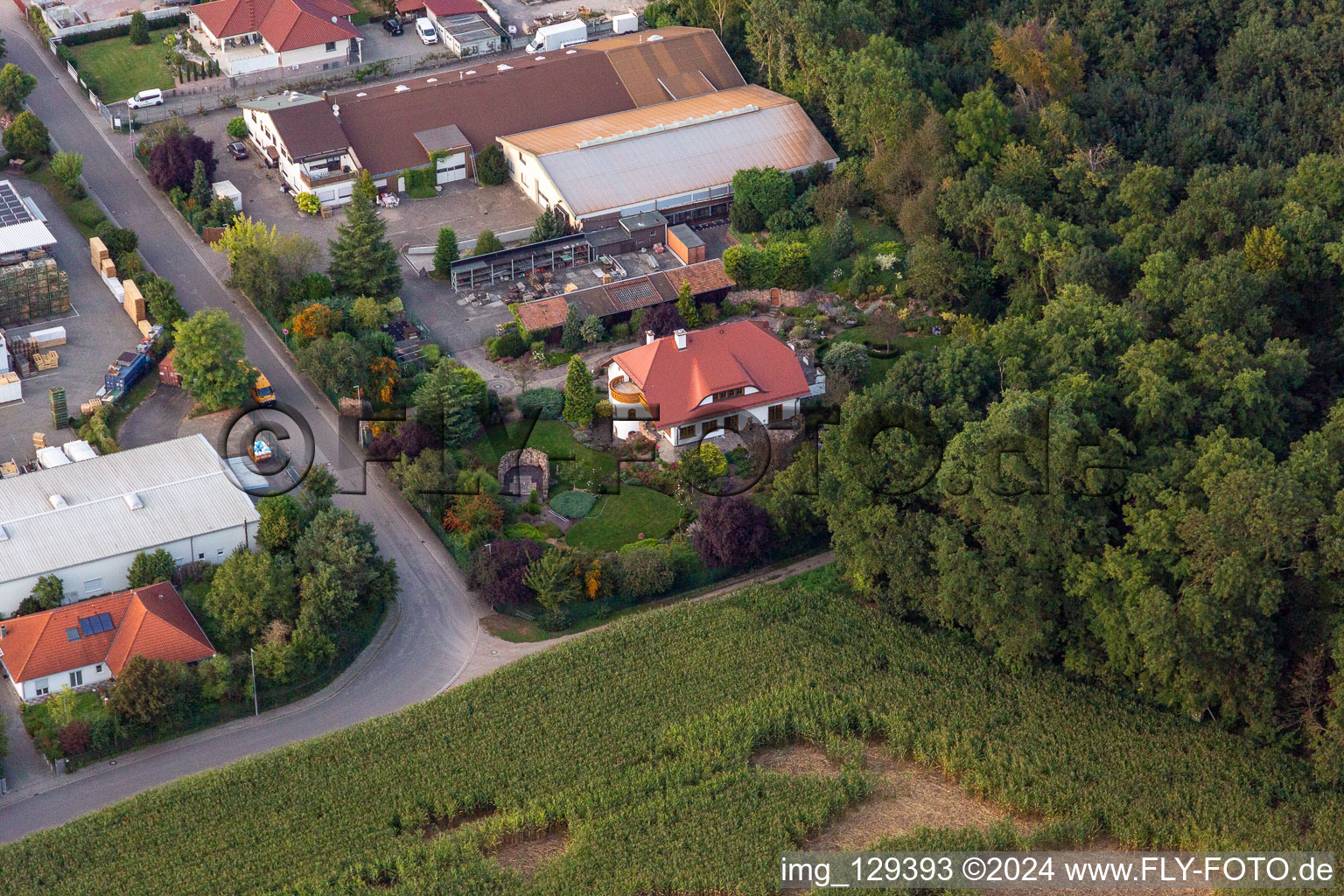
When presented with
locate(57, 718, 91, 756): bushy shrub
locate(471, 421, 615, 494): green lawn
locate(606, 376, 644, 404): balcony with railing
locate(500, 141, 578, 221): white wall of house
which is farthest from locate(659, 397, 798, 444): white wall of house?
locate(57, 718, 91, 756): bushy shrub

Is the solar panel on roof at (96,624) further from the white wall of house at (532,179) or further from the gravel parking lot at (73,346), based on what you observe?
the white wall of house at (532,179)

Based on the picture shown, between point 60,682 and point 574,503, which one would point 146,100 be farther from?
point 60,682

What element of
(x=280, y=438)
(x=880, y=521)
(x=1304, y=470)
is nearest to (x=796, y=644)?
(x=880, y=521)

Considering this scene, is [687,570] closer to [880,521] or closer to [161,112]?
[880,521]

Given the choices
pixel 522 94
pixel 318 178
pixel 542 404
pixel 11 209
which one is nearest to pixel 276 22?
pixel 318 178

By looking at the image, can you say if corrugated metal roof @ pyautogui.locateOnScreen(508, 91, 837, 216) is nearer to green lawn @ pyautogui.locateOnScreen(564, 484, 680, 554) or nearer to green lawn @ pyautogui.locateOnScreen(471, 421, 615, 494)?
green lawn @ pyautogui.locateOnScreen(471, 421, 615, 494)

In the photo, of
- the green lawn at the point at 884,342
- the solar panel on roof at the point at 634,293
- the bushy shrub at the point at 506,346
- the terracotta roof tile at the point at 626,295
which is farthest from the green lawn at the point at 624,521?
the green lawn at the point at 884,342
